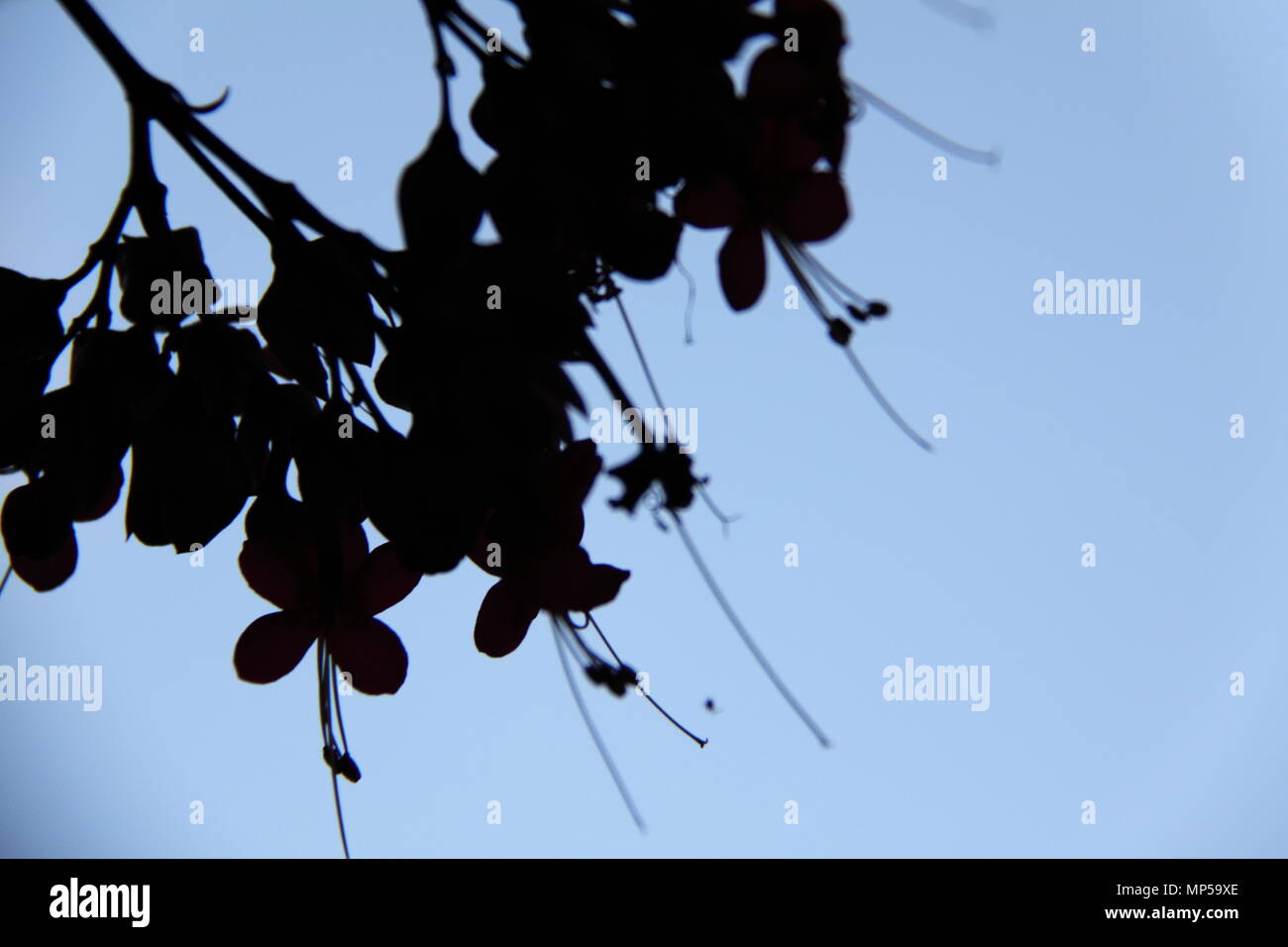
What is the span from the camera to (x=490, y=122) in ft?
1.21

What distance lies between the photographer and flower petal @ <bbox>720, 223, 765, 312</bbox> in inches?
15.9

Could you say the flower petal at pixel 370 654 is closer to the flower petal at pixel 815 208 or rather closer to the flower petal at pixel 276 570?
the flower petal at pixel 276 570

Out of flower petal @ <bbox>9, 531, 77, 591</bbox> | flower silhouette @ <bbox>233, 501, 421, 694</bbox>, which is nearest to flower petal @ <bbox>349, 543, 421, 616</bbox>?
flower silhouette @ <bbox>233, 501, 421, 694</bbox>

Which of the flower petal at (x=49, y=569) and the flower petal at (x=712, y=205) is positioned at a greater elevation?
the flower petal at (x=712, y=205)

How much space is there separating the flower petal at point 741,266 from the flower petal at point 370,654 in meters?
0.23

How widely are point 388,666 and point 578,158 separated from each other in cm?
26

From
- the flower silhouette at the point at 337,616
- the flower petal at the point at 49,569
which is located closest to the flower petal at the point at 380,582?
the flower silhouette at the point at 337,616

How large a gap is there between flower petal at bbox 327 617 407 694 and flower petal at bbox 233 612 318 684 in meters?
0.01

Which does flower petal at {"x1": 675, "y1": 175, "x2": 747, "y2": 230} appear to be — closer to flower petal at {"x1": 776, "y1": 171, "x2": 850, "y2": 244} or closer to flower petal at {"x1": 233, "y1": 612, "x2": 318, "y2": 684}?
flower petal at {"x1": 776, "y1": 171, "x2": 850, "y2": 244}

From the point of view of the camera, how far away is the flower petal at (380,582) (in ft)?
1.41

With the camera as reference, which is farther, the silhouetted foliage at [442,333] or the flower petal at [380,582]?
the flower petal at [380,582]
